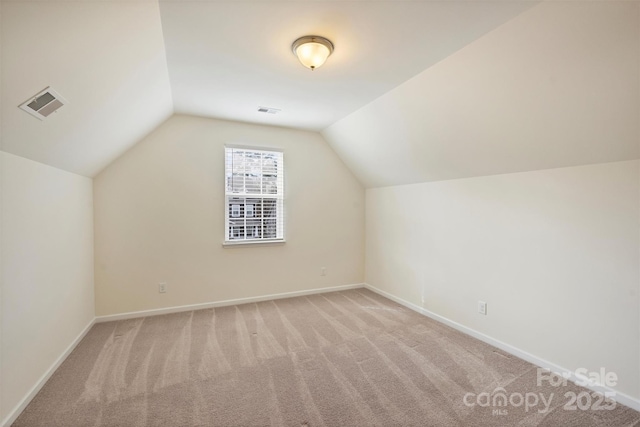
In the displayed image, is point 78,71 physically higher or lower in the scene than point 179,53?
lower

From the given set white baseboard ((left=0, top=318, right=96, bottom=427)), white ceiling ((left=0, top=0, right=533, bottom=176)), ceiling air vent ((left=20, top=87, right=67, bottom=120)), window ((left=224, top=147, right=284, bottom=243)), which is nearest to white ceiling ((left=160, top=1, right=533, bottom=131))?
white ceiling ((left=0, top=0, right=533, bottom=176))

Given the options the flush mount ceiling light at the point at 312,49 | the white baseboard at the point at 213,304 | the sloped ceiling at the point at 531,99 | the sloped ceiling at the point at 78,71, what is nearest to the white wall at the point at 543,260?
the sloped ceiling at the point at 531,99

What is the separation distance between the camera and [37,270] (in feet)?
6.92

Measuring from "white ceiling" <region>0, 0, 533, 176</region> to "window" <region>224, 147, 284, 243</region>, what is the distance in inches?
47.9

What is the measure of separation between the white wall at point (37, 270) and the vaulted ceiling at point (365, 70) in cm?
22

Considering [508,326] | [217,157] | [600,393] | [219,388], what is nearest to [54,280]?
[219,388]

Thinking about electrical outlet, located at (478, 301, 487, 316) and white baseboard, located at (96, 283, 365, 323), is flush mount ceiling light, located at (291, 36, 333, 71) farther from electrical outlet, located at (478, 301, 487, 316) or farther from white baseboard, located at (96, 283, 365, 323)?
white baseboard, located at (96, 283, 365, 323)

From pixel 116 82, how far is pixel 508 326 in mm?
3858

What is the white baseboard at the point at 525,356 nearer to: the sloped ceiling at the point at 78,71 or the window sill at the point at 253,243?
the window sill at the point at 253,243

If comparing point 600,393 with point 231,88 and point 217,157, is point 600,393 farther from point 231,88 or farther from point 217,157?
point 217,157

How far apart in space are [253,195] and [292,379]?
8.28ft

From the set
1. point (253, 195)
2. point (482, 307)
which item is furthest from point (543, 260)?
point (253, 195)

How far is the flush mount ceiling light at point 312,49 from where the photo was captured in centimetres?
197

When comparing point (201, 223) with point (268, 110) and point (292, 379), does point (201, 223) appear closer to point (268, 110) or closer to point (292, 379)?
point (268, 110)
